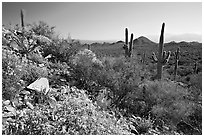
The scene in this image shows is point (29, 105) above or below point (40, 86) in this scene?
below

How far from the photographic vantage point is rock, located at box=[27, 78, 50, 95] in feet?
18.4

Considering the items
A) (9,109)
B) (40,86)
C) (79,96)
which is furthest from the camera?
(79,96)

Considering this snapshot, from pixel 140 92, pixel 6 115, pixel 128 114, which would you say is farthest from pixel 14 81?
pixel 140 92

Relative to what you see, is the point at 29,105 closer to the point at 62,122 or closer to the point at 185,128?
the point at 62,122

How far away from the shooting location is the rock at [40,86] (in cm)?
560

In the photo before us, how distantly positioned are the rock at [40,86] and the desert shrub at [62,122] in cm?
50

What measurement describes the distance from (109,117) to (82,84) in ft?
6.75

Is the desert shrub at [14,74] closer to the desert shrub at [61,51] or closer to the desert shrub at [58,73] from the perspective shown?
the desert shrub at [58,73]

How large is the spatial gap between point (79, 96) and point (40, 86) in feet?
4.04

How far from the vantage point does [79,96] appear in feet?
21.2

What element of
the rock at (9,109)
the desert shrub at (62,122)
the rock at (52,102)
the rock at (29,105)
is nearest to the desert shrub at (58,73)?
the rock at (52,102)

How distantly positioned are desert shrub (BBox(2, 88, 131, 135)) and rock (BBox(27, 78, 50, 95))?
19.5 inches

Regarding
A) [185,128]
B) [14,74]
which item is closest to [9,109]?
[14,74]

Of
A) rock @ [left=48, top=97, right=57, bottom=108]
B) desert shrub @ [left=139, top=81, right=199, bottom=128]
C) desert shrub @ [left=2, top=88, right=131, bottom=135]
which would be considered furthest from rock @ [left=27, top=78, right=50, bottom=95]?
desert shrub @ [left=139, top=81, right=199, bottom=128]
